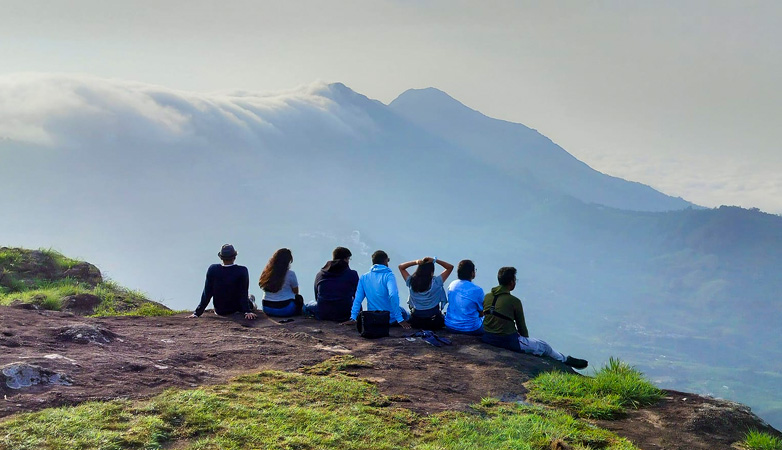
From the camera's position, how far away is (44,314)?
11.4 m

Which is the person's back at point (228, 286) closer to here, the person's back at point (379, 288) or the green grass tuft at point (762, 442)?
the person's back at point (379, 288)

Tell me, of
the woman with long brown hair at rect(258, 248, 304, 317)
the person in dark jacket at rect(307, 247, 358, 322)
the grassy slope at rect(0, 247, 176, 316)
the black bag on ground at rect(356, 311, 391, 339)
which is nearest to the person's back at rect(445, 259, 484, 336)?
the black bag on ground at rect(356, 311, 391, 339)

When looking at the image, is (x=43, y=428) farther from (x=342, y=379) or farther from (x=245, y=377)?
(x=342, y=379)

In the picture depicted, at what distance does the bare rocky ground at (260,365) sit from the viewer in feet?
22.3

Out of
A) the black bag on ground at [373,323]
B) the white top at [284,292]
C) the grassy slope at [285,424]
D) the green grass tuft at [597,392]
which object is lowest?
the grassy slope at [285,424]

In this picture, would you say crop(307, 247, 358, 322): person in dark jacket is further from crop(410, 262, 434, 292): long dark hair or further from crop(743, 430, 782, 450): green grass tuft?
crop(743, 430, 782, 450): green grass tuft

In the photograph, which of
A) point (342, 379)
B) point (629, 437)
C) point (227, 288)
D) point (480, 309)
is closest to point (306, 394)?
point (342, 379)

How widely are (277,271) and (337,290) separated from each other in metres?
1.52

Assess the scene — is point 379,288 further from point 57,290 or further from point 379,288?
point 57,290

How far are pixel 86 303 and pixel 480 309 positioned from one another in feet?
35.6

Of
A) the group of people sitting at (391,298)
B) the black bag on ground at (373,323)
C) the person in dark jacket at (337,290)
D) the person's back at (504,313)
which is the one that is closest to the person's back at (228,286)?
the group of people sitting at (391,298)

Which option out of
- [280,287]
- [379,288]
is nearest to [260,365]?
[379,288]

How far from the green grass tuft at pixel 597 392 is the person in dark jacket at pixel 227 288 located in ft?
24.0

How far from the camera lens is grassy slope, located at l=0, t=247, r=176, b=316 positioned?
14.3 m
